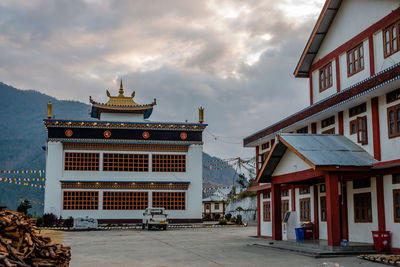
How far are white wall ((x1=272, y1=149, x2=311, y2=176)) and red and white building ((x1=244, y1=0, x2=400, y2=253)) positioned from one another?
0.13 ft

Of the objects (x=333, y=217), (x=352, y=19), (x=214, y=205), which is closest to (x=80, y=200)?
(x=352, y=19)

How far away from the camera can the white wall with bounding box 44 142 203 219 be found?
141ft

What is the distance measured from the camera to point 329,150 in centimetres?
1736

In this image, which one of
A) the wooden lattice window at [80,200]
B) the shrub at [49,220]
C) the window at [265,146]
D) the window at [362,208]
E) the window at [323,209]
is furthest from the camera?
the wooden lattice window at [80,200]

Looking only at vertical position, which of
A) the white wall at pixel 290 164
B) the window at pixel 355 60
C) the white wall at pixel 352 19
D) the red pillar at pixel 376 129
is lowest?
the white wall at pixel 290 164

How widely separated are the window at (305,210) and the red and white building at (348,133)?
0.05 m

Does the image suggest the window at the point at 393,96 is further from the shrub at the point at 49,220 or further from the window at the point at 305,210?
the shrub at the point at 49,220

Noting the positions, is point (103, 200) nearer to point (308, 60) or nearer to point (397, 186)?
point (308, 60)

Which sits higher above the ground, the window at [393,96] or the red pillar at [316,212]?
the window at [393,96]

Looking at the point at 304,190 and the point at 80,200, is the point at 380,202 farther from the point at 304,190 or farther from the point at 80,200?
the point at 80,200

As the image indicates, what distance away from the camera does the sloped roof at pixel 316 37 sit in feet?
70.7

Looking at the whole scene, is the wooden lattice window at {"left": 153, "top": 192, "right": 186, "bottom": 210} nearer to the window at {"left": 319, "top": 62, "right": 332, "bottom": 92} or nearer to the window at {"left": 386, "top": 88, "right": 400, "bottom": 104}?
the window at {"left": 319, "top": 62, "right": 332, "bottom": 92}

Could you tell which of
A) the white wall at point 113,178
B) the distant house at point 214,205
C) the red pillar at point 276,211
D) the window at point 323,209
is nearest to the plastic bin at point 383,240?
the window at point 323,209

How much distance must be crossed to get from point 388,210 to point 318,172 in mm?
2671
